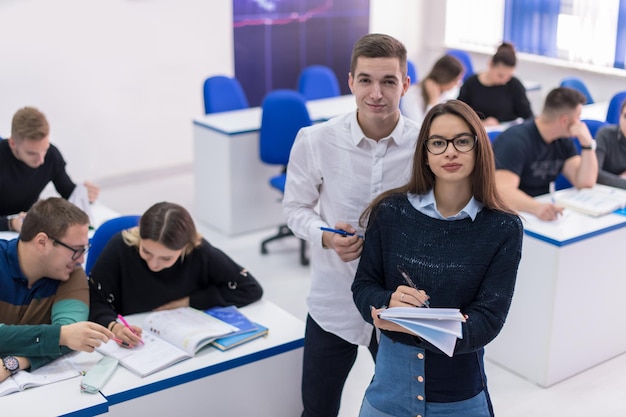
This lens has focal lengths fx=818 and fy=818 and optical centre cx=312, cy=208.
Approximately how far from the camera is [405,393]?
2.13 m

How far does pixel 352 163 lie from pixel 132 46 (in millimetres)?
4827

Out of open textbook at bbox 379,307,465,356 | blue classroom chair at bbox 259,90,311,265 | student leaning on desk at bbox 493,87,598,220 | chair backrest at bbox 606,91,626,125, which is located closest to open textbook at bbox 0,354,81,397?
open textbook at bbox 379,307,465,356

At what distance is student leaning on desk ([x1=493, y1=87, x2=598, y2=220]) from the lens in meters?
3.96

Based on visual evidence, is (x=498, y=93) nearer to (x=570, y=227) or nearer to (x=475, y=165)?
(x=570, y=227)

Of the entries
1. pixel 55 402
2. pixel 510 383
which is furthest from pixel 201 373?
pixel 510 383

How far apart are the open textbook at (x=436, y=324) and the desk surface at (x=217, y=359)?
0.93 m

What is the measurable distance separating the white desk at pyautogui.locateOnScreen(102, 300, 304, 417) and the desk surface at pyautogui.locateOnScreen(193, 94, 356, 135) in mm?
2739

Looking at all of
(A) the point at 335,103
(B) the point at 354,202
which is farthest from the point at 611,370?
(A) the point at 335,103

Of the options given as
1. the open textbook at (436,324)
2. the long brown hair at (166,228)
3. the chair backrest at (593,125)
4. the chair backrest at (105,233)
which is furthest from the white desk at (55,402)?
the chair backrest at (593,125)

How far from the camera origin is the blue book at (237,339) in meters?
2.84

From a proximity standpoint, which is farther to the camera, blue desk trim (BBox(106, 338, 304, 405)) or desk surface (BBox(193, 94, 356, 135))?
desk surface (BBox(193, 94, 356, 135))

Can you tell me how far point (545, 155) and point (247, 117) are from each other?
8.38 feet

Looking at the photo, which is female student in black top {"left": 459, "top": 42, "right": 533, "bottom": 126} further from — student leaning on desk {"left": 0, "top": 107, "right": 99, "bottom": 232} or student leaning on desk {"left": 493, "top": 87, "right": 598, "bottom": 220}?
student leaning on desk {"left": 0, "top": 107, "right": 99, "bottom": 232}

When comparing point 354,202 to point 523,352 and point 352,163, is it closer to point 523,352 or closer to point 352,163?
point 352,163
